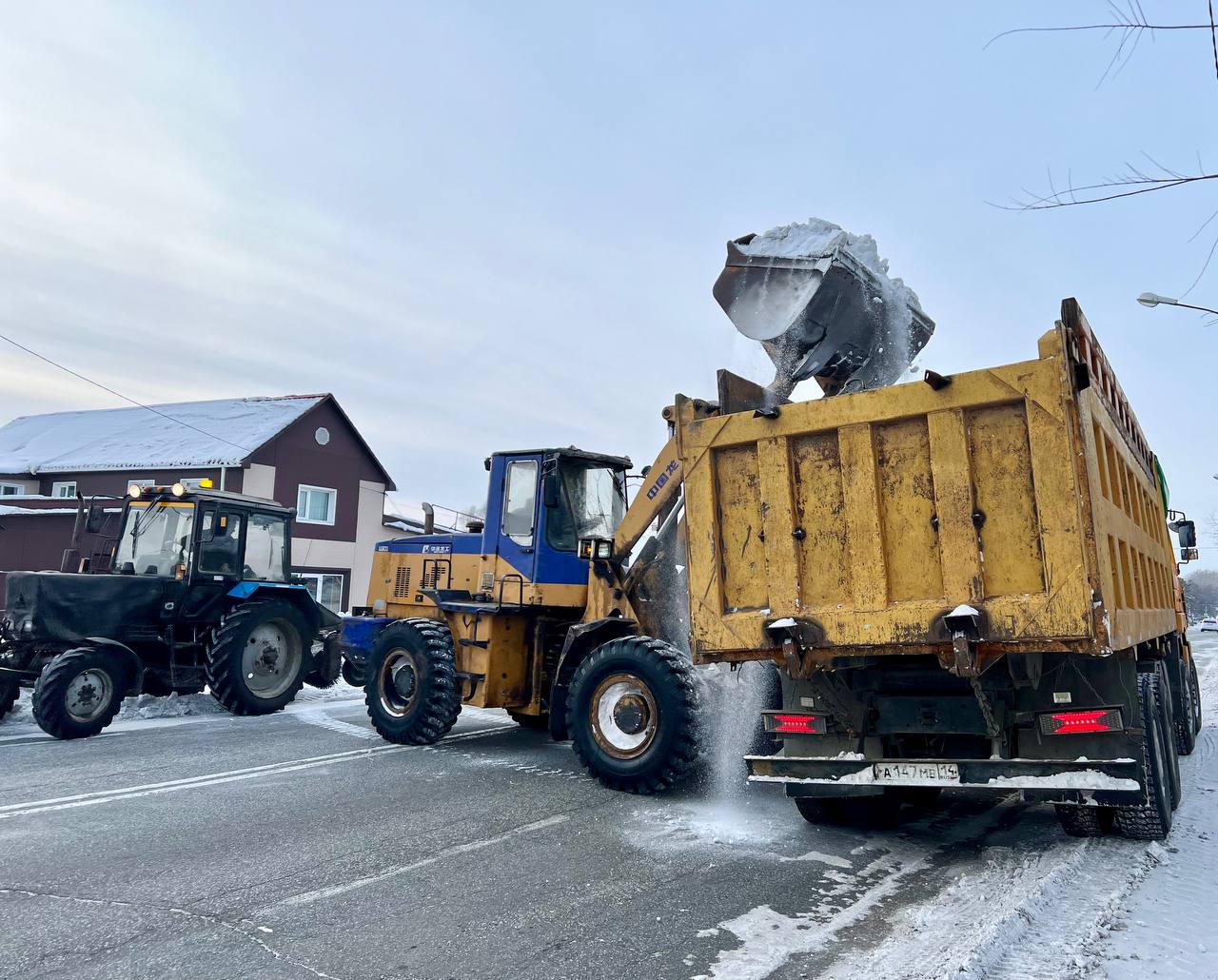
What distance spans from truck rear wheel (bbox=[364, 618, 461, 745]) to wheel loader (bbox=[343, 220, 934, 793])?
14mm

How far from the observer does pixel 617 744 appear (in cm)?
663

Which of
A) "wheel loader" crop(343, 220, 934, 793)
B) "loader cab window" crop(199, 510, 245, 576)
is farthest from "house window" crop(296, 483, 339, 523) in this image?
"wheel loader" crop(343, 220, 934, 793)

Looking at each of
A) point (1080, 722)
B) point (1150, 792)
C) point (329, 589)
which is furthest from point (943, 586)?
point (329, 589)

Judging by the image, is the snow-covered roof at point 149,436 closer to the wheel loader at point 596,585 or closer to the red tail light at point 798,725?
the wheel loader at point 596,585

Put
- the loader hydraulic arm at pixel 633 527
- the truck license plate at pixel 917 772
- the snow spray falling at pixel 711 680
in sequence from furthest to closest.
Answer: the loader hydraulic arm at pixel 633 527, the snow spray falling at pixel 711 680, the truck license plate at pixel 917 772

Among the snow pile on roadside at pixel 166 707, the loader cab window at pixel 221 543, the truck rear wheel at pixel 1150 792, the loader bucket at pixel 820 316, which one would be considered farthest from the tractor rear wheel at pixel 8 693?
Result: the truck rear wheel at pixel 1150 792

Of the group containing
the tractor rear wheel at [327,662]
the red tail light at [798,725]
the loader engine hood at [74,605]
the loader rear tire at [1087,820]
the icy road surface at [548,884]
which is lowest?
the icy road surface at [548,884]

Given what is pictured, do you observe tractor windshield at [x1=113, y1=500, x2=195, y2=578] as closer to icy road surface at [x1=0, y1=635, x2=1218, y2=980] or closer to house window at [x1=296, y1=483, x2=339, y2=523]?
icy road surface at [x1=0, y1=635, x2=1218, y2=980]

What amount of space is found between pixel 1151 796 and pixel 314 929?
14.5 ft

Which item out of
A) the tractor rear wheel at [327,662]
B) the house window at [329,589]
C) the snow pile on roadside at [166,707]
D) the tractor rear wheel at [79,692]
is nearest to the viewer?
the tractor rear wheel at [79,692]

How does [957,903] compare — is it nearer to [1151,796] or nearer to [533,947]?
[1151,796]

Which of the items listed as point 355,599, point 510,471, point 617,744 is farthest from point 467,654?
point 355,599

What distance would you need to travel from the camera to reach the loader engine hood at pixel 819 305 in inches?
249

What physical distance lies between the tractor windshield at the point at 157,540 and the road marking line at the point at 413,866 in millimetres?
6829
